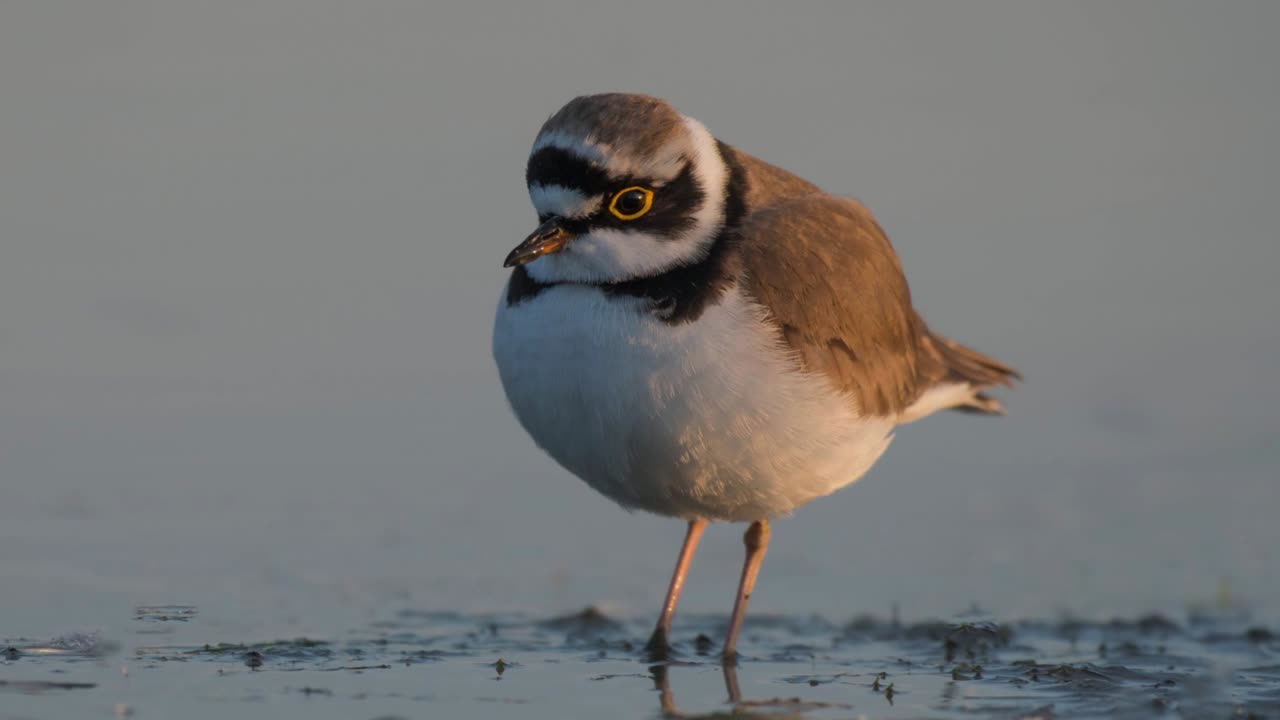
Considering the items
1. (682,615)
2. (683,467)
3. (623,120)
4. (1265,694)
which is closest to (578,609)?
(682,615)

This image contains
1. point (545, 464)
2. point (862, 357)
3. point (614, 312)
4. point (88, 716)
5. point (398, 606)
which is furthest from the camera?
point (545, 464)

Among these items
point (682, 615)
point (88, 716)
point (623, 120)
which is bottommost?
point (88, 716)

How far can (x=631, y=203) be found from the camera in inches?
248

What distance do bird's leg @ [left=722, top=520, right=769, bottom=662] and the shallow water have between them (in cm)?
11

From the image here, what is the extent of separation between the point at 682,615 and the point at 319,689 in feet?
8.02

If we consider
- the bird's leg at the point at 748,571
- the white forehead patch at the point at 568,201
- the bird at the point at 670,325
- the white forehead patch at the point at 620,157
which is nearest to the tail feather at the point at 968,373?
the bird's leg at the point at 748,571

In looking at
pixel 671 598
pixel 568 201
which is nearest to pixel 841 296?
pixel 568 201

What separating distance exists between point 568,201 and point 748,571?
81.9 inches

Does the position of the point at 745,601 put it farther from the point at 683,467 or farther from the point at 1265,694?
the point at 1265,694

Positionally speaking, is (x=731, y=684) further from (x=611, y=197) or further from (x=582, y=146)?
(x=582, y=146)

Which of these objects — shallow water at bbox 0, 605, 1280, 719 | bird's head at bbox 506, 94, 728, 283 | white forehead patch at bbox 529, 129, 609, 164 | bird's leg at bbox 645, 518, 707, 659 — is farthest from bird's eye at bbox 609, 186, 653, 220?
shallow water at bbox 0, 605, 1280, 719

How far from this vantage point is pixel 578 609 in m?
7.69

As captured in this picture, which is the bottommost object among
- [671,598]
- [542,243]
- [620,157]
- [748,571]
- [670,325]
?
[671,598]

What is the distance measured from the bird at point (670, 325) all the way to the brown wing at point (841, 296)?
0.01 m
